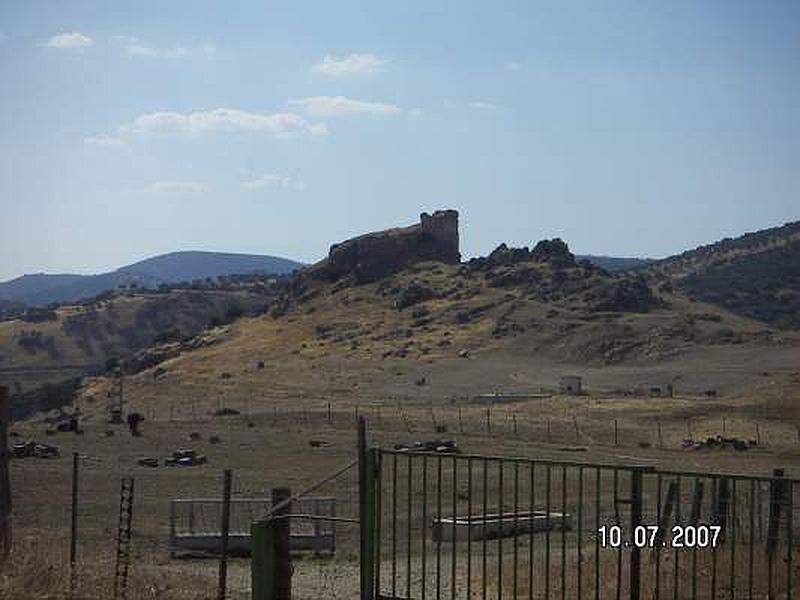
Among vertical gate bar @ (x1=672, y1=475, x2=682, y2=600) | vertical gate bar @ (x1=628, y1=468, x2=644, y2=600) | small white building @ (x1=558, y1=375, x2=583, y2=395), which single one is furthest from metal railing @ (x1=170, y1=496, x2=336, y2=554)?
small white building @ (x1=558, y1=375, x2=583, y2=395)

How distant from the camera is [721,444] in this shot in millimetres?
39938

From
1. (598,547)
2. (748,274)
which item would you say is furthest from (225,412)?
(748,274)

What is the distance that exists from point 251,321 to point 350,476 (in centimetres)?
9437

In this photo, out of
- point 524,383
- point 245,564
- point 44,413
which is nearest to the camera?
point 245,564

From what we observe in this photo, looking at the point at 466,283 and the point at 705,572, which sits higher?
the point at 466,283

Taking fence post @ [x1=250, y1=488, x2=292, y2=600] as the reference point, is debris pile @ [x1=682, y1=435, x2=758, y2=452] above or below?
below

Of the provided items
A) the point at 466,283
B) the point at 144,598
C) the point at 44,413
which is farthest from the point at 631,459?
the point at 466,283

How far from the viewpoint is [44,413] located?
81125 millimetres

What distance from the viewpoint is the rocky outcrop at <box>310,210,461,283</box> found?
12581cm

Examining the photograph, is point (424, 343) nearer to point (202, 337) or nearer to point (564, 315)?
point (564, 315)

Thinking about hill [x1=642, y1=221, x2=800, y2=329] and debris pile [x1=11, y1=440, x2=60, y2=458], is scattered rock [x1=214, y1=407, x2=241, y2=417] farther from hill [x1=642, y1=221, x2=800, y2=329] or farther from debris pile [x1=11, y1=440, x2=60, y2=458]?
hill [x1=642, y1=221, x2=800, y2=329]

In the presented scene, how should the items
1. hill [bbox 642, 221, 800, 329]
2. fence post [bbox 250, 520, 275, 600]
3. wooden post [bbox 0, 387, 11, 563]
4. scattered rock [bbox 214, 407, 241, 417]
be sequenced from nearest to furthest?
fence post [bbox 250, 520, 275, 600] → wooden post [bbox 0, 387, 11, 563] → scattered rock [bbox 214, 407, 241, 417] → hill [bbox 642, 221, 800, 329]

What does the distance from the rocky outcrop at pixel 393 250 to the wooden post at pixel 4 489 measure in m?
112

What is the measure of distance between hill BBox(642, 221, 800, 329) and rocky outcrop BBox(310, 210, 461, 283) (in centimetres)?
2460
